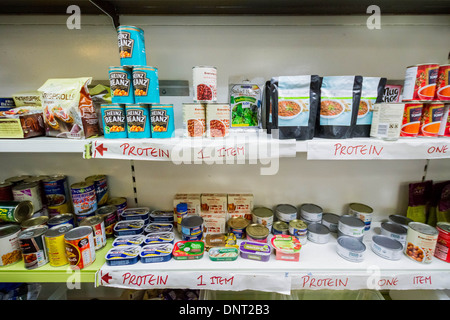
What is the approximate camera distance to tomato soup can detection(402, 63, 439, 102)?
854 millimetres

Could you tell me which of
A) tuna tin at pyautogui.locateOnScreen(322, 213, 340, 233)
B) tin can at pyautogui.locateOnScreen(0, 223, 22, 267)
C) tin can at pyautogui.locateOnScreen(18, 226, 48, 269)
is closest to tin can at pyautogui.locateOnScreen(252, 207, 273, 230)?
tuna tin at pyautogui.locateOnScreen(322, 213, 340, 233)

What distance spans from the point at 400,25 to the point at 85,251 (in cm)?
180

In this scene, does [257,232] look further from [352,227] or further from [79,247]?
[79,247]

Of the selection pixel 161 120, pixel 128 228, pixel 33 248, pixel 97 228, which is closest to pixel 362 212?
pixel 161 120

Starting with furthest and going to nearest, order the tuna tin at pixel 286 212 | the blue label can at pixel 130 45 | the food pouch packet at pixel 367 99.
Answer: the tuna tin at pixel 286 212, the food pouch packet at pixel 367 99, the blue label can at pixel 130 45

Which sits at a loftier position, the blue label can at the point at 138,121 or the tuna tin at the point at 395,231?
the blue label can at the point at 138,121

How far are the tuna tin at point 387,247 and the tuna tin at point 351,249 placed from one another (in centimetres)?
7

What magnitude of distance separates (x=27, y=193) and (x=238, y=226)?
106 cm

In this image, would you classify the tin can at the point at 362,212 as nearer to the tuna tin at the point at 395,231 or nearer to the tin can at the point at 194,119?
the tuna tin at the point at 395,231

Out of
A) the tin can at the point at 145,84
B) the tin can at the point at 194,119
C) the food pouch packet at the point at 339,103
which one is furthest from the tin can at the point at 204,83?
the food pouch packet at the point at 339,103

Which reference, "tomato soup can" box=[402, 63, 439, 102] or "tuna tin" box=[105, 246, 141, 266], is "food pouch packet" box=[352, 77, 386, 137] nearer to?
"tomato soup can" box=[402, 63, 439, 102]

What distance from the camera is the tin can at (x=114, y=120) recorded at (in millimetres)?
892

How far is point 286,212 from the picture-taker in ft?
3.89
